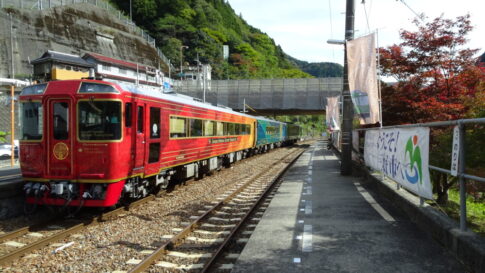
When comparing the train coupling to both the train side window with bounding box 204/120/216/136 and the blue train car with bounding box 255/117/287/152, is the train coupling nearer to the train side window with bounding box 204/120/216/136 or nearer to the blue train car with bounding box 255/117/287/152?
the train side window with bounding box 204/120/216/136

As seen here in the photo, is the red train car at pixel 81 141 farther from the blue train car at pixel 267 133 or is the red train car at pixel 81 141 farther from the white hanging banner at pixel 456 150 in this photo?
the blue train car at pixel 267 133

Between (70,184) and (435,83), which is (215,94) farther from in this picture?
(70,184)

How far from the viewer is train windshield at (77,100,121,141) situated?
23.4 feet

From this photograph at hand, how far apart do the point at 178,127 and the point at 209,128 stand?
331 cm

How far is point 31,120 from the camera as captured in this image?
7453 mm

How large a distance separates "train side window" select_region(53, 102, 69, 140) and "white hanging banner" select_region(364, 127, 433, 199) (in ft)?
20.8

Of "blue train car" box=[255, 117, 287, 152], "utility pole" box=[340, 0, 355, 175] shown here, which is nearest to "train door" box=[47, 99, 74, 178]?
"utility pole" box=[340, 0, 355, 175]

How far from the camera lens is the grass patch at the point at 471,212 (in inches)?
236

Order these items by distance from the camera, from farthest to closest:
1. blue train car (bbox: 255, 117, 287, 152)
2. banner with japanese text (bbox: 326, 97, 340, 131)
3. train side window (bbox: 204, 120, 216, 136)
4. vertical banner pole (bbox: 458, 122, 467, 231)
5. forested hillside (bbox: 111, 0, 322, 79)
Answer: forested hillside (bbox: 111, 0, 322, 79), banner with japanese text (bbox: 326, 97, 340, 131), blue train car (bbox: 255, 117, 287, 152), train side window (bbox: 204, 120, 216, 136), vertical banner pole (bbox: 458, 122, 467, 231)

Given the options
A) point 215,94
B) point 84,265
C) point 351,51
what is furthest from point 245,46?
point 84,265

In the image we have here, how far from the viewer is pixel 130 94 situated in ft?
24.7

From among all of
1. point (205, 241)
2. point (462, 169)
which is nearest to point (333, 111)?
point (205, 241)

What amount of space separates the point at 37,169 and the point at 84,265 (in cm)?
320

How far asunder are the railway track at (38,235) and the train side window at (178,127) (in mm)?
2787
